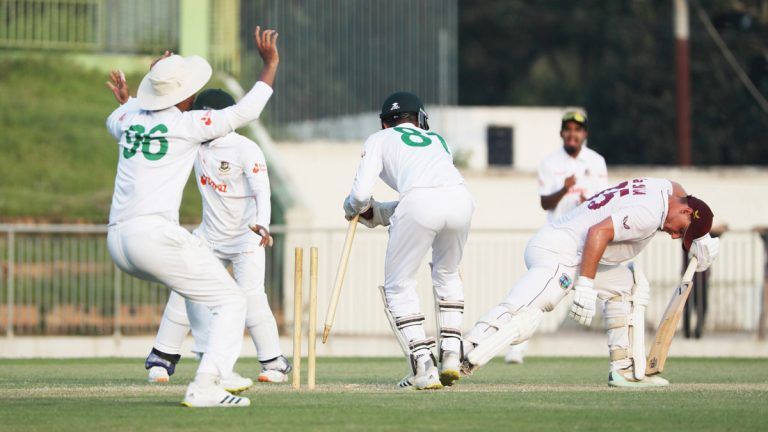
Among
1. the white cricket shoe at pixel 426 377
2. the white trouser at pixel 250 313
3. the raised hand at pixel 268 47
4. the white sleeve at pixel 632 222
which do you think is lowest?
the white cricket shoe at pixel 426 377

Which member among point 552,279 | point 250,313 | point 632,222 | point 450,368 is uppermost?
point 632,222

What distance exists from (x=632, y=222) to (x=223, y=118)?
3285 mm

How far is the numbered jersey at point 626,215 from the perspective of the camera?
11.0 metres

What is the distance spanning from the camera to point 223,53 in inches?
1176

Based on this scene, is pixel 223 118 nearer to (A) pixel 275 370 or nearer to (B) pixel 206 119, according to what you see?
(B) pixel 206 119

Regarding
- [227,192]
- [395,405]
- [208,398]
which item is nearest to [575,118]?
[227,192]

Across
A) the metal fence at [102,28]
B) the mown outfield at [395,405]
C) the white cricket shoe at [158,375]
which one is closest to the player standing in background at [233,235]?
the white cricket shoe at [158,375]

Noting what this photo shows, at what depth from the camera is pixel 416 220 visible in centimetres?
1073

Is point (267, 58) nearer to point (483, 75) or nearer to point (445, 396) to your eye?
point (445, 396)

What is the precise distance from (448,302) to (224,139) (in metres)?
2.37

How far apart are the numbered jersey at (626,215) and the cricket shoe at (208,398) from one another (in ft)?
10.7

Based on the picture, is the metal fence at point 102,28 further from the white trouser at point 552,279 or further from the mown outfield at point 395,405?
the white trouser at point 552,279

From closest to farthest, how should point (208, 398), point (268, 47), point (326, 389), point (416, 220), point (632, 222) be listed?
point (208, 398) < point (268, 47) < point (416, 220) < point (326, 389) < point (632, 222)

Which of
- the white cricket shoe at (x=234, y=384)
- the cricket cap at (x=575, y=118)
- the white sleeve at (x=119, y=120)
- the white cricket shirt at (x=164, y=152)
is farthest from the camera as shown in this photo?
the cricket cap at (x=575, y=118)
